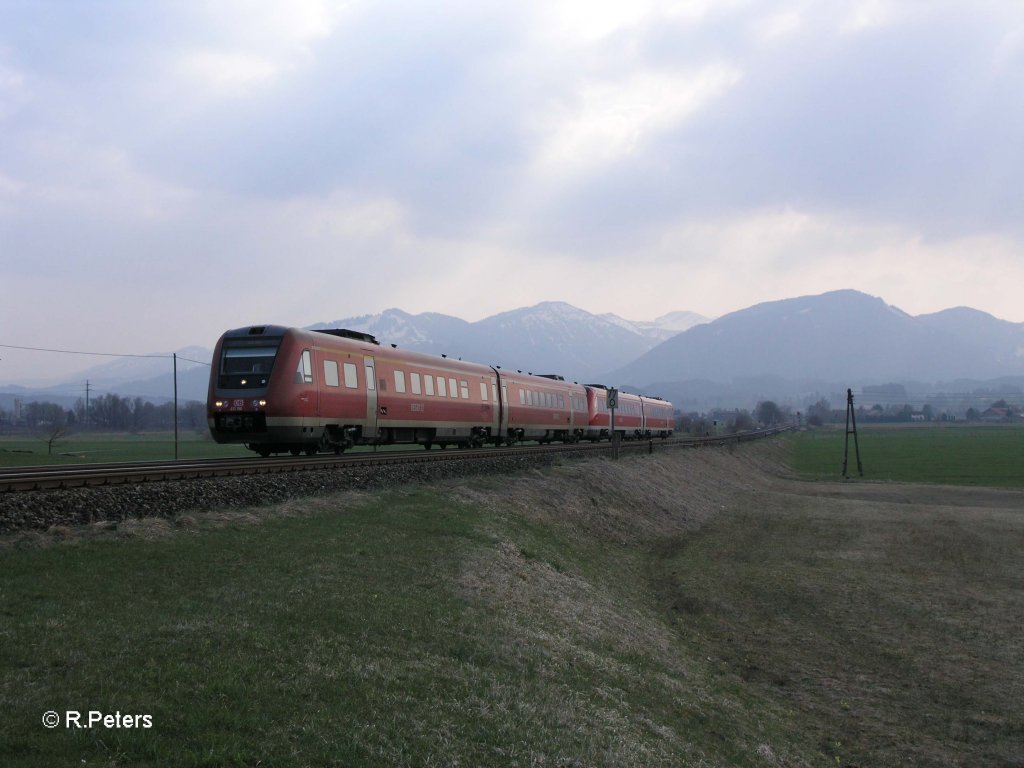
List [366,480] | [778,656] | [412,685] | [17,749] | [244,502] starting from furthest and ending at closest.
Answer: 1. [366,480]
2. [244,502]
3. [778,656]
4. [412,685]
5. [17,749]

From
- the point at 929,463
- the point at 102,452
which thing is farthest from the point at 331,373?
the point at 929,463

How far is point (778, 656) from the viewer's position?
16594 mm

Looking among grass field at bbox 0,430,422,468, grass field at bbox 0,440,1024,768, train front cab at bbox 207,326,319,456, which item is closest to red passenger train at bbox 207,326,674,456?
train front cab at bbox 207,326,319,456

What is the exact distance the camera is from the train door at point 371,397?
2823 centimetres

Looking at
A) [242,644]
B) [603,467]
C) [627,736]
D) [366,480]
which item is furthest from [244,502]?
[603,467]

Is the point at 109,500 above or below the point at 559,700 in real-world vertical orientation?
above

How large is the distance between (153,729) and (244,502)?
449 inches

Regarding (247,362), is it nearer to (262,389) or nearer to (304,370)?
(262,389)

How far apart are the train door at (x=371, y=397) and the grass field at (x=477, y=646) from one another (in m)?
4.92

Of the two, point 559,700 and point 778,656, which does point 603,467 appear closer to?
point 778,656

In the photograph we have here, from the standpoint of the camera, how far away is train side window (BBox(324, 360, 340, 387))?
1005 inches

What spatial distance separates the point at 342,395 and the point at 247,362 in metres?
3.40

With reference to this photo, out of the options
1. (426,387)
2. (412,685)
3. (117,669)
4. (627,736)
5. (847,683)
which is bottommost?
(847,683)

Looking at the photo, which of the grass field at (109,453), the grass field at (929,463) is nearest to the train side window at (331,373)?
the grass field at (109,453)
